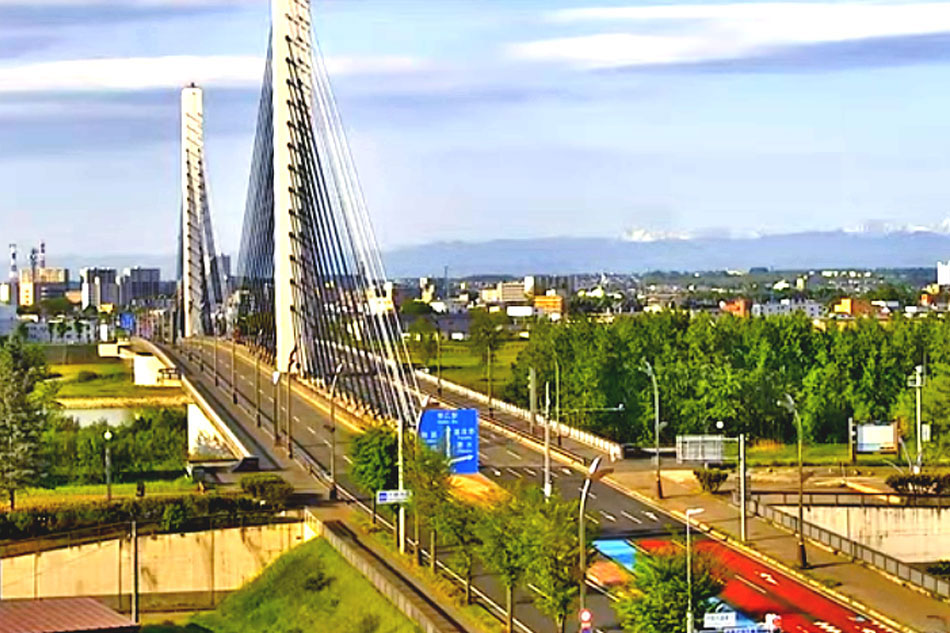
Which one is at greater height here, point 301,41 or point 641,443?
point 301,41

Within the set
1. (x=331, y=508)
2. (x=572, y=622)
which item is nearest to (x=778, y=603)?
(x=572, y=622)

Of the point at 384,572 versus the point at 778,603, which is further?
the point at 384,572

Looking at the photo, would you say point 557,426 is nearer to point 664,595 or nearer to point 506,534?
point 506,534

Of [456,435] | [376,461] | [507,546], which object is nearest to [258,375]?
[376,461]

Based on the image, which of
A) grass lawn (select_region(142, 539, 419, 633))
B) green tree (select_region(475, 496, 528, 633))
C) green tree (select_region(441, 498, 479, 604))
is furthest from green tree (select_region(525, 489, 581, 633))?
green tree (select_region(441, 498, 479, 604))

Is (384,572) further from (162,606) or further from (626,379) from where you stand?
(626,379)

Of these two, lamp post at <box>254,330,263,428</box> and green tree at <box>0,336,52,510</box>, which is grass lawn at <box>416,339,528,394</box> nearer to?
lamp post at <box>254,330,263,428</box>

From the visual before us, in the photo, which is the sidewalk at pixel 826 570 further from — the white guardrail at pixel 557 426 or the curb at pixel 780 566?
the white guardrail at pixel 557 426
